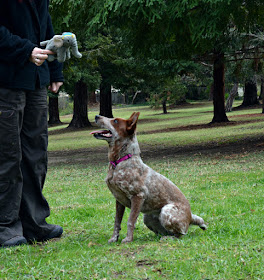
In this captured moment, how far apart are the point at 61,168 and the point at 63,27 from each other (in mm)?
3685

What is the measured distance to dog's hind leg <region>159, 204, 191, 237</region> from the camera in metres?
4.52

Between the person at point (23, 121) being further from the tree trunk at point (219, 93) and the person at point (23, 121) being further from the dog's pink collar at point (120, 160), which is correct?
the tree trunk at point (219, 93)

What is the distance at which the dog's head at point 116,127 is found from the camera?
453cm

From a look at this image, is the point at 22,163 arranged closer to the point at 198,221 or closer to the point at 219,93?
the point at 198,221

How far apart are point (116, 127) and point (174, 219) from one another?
0.99 metres

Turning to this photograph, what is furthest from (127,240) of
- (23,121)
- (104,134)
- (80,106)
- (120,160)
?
(80,106)

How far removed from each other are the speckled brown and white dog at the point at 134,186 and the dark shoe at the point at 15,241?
0.80 meters

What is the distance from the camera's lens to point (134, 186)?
4488 millimetres

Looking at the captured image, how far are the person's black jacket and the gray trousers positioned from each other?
0.12 metres

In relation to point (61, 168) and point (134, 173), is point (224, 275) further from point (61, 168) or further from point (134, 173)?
point (61, 168)

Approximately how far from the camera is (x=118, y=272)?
363cm

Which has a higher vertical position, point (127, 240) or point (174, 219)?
point (174, 219)

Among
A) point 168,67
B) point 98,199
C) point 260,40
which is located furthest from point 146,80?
point 98,199

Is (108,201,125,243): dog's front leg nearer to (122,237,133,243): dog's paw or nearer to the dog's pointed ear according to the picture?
(122,237,133,243): dog's paw
